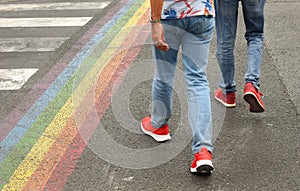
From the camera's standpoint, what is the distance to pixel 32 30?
28.0ft

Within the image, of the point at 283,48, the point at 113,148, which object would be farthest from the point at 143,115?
the point at 283,48

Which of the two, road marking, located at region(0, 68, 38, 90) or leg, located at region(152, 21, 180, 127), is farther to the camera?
road marking, located at region(0, 68, 38, 90)

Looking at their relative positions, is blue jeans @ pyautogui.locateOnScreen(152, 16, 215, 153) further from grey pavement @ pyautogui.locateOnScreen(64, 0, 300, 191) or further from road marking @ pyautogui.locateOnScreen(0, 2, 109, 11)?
road marking @ pyautogui.locateOnScreen(0, 2, 109, 11)

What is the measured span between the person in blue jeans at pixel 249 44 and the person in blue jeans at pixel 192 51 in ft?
2.68

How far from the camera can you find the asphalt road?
392 cm

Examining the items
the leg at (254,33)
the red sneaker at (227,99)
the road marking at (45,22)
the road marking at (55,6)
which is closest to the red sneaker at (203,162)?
the leg at (254,33)

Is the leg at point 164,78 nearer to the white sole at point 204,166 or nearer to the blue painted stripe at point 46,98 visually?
the white sole at point 204,166

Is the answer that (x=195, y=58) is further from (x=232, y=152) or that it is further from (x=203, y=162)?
(x=232, y=152)

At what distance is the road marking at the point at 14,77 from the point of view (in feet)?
19.8

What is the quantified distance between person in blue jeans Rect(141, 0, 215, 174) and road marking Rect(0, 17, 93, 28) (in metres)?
4.90

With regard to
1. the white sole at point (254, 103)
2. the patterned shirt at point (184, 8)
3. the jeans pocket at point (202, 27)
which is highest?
the patterned shirt at point (184, 8)

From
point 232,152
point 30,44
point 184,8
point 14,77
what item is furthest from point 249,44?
point 30,44

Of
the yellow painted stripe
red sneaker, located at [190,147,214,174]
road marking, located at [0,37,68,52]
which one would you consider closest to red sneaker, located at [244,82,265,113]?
red sneaker, located at [190,147,214,174]

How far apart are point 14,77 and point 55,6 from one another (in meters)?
4.20
